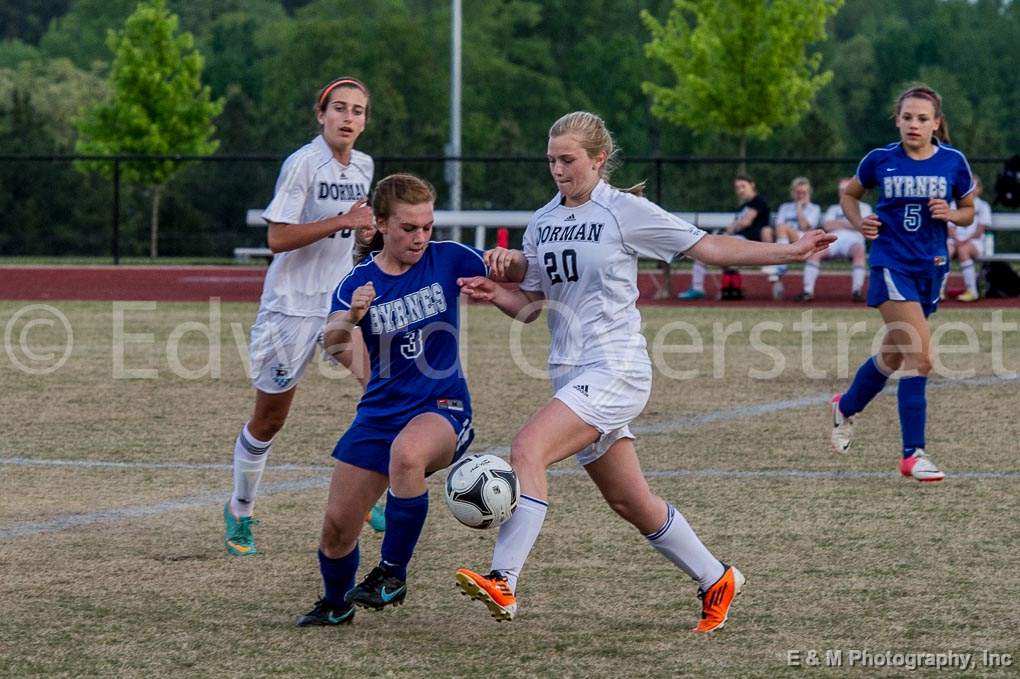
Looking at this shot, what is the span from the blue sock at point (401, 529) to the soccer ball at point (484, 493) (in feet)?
0.39

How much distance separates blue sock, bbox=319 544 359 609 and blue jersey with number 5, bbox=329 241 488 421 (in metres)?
0.51

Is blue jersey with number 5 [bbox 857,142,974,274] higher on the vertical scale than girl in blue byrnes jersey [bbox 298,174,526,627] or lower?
higher

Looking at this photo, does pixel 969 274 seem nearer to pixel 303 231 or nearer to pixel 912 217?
pixel 912 217

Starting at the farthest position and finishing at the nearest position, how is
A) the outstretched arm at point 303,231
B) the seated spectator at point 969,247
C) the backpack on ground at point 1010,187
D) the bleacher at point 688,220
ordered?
the bleacher at point 688,220
the seated spectator at point 969,247
the backpack on ground at point 1010,187
the outstretched arm at point 303,231

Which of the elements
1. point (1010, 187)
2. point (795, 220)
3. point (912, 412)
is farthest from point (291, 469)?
point (795, 220)

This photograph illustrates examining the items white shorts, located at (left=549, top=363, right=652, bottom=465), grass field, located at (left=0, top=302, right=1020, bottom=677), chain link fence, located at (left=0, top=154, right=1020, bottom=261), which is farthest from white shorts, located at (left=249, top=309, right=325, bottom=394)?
chain link fence, located at (left=0, top=154, right=1020, bottom=261)

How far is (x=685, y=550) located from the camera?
5301 mm

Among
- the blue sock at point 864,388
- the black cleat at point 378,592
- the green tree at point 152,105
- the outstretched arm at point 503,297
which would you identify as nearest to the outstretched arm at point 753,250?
the outstretched arm at point 503,297

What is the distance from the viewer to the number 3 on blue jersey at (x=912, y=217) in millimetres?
8539

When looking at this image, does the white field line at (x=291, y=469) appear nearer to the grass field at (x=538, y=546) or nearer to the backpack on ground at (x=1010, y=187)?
the grass field at (x=538, y=546)

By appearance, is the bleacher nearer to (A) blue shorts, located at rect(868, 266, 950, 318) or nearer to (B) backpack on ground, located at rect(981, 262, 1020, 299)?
(B) backpack on ground, located at rect(981, 262, 1020, 299)

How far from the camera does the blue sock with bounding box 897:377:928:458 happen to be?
26.6ft

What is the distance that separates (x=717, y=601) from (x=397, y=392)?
1.32 m

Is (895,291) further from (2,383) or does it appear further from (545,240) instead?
(2,383)
